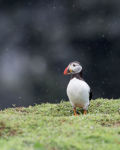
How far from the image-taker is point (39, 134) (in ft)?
19.5

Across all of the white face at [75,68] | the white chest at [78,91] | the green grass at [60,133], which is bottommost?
the green grass at [60,133]

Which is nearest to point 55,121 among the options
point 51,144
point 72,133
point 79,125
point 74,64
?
point 79,125

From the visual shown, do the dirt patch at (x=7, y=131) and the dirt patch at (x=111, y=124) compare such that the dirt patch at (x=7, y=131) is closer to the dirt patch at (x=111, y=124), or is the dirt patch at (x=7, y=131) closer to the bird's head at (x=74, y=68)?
the dirt patch at (x=111, y=124)

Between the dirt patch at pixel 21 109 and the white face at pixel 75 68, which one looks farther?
the dirt patch at pixel 21 109

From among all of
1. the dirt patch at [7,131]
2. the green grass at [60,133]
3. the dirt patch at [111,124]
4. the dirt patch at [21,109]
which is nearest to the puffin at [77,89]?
the green grass at [60,133]

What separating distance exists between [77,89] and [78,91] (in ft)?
0.19

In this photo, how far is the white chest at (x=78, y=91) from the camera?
28.6 ft

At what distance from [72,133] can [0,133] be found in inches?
51.0

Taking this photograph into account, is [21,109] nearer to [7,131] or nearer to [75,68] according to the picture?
[75,68]

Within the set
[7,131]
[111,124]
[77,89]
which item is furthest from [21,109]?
[7,131]

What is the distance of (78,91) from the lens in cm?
871

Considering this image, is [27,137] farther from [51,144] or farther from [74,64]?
[74,64]

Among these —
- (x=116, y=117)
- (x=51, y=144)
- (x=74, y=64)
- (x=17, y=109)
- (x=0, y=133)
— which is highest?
(x=74, y=64)

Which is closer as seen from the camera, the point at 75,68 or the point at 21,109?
the point at 75,68
